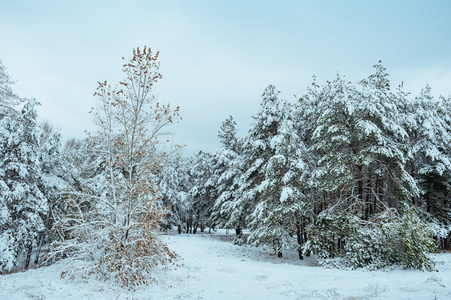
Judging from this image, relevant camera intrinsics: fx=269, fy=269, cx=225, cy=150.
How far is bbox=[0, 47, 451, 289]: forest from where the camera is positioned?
388 inches

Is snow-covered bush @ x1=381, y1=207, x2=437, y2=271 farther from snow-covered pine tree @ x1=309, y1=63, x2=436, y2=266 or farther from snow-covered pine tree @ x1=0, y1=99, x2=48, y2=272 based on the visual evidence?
snow-covered pine tree @ x1=0, y1=99, x2=48, y2=272

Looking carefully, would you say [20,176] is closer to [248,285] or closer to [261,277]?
[248,285]

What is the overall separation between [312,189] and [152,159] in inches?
419

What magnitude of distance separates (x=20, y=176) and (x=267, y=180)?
14.1 m

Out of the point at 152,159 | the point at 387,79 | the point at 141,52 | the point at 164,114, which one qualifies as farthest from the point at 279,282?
the point at 387,79

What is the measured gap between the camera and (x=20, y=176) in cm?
1497

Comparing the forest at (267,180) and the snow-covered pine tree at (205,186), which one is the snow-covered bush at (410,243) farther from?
the snow-covered pine tree at (205,186)

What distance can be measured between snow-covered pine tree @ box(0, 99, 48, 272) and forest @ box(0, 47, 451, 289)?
0.07 metres

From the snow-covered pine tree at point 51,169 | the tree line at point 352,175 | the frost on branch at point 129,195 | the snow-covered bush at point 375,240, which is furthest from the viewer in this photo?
the snow-covered pine tree at point 51,169

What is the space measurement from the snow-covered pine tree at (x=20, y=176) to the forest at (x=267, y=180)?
7 cm

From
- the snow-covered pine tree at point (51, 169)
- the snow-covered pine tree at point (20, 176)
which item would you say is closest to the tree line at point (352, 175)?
the snow-covered pine tree at point (20, 176)

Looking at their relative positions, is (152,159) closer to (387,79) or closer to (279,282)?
(279,282)

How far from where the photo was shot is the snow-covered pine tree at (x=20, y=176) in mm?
14320

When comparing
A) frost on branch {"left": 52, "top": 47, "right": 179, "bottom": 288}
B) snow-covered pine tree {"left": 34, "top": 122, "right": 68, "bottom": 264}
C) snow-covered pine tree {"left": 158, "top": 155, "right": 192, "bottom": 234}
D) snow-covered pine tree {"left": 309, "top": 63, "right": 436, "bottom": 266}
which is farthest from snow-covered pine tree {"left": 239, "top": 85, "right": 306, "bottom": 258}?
snow-covered pine tree {"left": 34, "top": 122, "right": 68, "bottom": 264}
